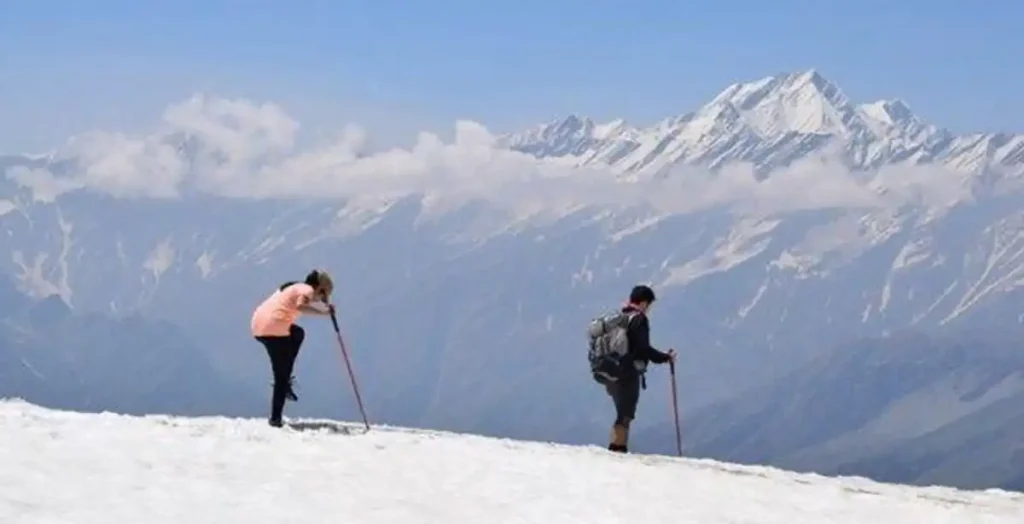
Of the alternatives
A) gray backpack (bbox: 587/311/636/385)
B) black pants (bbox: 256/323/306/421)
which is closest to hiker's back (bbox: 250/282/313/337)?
black pants (bbox: 256/323/306/421)

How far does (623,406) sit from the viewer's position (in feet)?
79.4

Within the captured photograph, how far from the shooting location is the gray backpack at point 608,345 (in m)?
24.2

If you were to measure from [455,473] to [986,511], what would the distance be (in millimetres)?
7501

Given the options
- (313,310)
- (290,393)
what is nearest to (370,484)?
(290,393)

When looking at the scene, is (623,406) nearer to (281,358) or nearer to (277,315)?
(281,358)

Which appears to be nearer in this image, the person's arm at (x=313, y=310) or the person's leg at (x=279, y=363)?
the person's leg at (x=279, y=363)

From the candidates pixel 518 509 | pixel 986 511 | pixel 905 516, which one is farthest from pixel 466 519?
pixel 986 511

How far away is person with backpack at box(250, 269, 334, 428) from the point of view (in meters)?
23.0

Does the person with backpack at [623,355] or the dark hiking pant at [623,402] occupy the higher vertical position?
the person with backpack at [623,355]

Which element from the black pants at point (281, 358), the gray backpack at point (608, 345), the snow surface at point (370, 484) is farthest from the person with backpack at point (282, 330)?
the gray backpack at point (608, 345)

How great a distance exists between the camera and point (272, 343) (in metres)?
23.2

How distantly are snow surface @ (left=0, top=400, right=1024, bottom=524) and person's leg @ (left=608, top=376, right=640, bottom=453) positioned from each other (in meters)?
1.31

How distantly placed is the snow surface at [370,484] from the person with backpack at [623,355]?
58.2 inches

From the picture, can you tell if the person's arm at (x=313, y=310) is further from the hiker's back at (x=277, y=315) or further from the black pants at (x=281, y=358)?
the black pants at (x=281, y=358)
